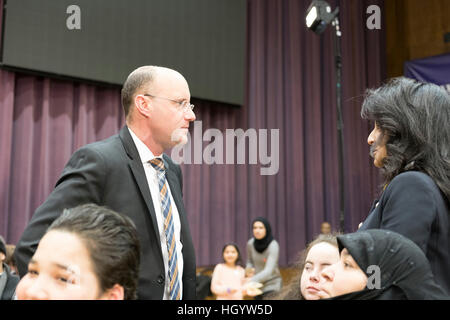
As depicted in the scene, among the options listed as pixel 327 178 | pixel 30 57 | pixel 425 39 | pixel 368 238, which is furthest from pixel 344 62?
pixel 368 238

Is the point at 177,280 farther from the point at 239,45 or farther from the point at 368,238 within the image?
the point at 239,45

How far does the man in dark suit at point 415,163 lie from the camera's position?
1.15 metres

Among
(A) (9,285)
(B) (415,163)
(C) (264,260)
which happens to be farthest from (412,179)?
(C) (264,260)

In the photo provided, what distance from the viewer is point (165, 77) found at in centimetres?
161

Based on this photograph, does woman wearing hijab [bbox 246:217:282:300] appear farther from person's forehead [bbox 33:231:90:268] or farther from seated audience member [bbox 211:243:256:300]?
person's forehead [bbox 33:231:90:268]

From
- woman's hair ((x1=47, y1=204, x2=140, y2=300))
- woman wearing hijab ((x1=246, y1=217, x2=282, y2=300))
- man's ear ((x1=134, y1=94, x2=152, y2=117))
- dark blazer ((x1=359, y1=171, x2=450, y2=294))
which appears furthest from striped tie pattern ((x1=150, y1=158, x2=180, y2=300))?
A: woman wearing hijab ((x1=246, y1=217, x2=282, y2=300))

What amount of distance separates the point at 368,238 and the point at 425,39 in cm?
658

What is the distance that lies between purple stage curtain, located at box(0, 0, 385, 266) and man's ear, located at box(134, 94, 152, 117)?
3.41 metres

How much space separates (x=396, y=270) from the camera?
0.92 m

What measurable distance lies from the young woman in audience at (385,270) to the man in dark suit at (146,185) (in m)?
0.60

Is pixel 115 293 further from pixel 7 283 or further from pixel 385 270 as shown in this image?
pixel 7 283

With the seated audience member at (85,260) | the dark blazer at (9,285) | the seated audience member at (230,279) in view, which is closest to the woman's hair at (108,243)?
the seated audience member at (85,260)

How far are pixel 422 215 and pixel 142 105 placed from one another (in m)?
0.89

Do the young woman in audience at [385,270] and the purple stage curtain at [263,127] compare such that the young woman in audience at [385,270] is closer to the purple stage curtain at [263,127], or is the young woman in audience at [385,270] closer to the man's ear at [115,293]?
the man's ear at [115,293]
